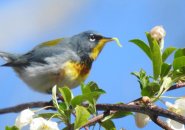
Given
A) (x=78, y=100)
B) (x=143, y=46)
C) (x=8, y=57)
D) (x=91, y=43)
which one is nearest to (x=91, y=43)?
(x=91, y=43)

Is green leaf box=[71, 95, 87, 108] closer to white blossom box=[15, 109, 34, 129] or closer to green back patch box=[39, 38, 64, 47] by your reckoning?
white blossom box=[15, 109, 34, 129]

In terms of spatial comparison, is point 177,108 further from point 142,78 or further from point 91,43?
point 91,43

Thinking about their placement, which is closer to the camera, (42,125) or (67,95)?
(42,125)

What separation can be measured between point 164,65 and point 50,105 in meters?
0.46

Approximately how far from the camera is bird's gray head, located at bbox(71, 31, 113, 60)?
14.2ft

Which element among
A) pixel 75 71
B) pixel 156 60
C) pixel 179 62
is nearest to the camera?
pixel 179 62

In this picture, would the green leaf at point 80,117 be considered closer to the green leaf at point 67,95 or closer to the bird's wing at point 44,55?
the green leaf at point 67,95

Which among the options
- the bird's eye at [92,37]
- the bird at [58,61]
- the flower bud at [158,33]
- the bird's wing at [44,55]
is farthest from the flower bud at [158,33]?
the bird's eye at [92,37]

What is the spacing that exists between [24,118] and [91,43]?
2.99 m

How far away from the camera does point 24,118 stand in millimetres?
1504

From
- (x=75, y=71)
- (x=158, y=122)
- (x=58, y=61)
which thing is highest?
(x=58, y=61)

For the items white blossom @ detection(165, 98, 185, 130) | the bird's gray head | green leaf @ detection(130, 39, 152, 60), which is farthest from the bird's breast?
white blossom @ detection(165, 98, 185, 130)

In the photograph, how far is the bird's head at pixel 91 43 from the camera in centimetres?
434

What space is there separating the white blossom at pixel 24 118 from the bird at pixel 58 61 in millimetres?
2128
